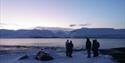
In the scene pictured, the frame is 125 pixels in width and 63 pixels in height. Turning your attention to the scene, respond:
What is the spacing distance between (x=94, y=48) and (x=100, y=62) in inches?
206

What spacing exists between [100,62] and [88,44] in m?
4.71

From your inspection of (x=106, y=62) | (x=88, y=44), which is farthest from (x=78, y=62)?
(x=88, y=44)

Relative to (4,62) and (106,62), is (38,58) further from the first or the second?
(106,62)

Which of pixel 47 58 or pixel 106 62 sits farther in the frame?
pixel 47 58

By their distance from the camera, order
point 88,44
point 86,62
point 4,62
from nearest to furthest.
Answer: point 86,62 < point 4,62 < point 88,44

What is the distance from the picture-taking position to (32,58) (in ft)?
103

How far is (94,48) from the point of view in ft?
103

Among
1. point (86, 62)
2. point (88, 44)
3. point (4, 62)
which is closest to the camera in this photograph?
point (86, 62)

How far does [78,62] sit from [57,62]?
2.09 meters

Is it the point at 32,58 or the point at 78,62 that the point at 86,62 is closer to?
the point at 78,62

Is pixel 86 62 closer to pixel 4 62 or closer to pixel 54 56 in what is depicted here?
pixel 54 56

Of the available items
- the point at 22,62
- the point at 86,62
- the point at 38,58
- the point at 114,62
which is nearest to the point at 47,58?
the point at 38,58

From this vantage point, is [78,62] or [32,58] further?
[32,58]

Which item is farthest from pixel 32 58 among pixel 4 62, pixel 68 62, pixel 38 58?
pixel 68 62
